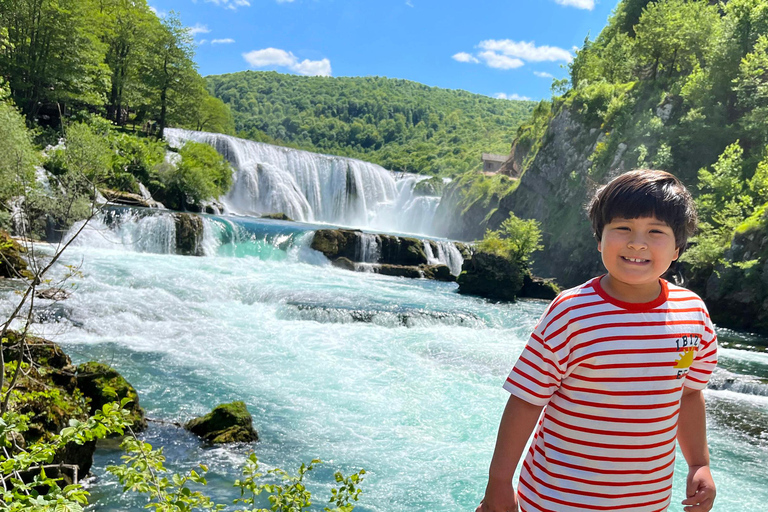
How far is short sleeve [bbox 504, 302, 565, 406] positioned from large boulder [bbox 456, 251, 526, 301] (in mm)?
20667

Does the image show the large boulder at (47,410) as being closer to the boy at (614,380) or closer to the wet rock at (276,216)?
the boy at (614,380)

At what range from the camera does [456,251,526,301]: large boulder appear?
22281 mm

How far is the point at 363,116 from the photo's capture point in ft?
392

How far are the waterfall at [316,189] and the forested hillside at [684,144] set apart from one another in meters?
8.02

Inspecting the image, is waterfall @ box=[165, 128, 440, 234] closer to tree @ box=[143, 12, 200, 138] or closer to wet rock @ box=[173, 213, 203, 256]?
tree @ box=[143, 12, 200, 138]

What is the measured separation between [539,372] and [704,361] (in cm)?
61

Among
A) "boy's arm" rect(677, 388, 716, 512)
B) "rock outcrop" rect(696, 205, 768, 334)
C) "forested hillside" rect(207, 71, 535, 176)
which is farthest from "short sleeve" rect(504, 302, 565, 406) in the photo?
"forested hillside" rect(207, 71, 535, 176)

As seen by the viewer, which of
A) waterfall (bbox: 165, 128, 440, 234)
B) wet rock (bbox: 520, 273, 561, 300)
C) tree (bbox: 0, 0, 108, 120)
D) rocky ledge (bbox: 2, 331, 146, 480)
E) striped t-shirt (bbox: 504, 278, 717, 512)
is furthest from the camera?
waterfall (bbox: 165, 128, 440, 234)

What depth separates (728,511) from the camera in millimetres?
6297

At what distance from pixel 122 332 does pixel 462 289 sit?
13899 mm

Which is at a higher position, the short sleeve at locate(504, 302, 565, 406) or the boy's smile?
the boy's smile

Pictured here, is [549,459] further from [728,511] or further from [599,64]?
[599,64]

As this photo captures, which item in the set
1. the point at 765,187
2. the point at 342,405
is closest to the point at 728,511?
the point at 342,405

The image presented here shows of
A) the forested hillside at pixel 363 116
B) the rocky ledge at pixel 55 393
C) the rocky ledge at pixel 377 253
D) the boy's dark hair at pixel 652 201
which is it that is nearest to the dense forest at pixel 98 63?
the rocky ledge at pixel 377 253
